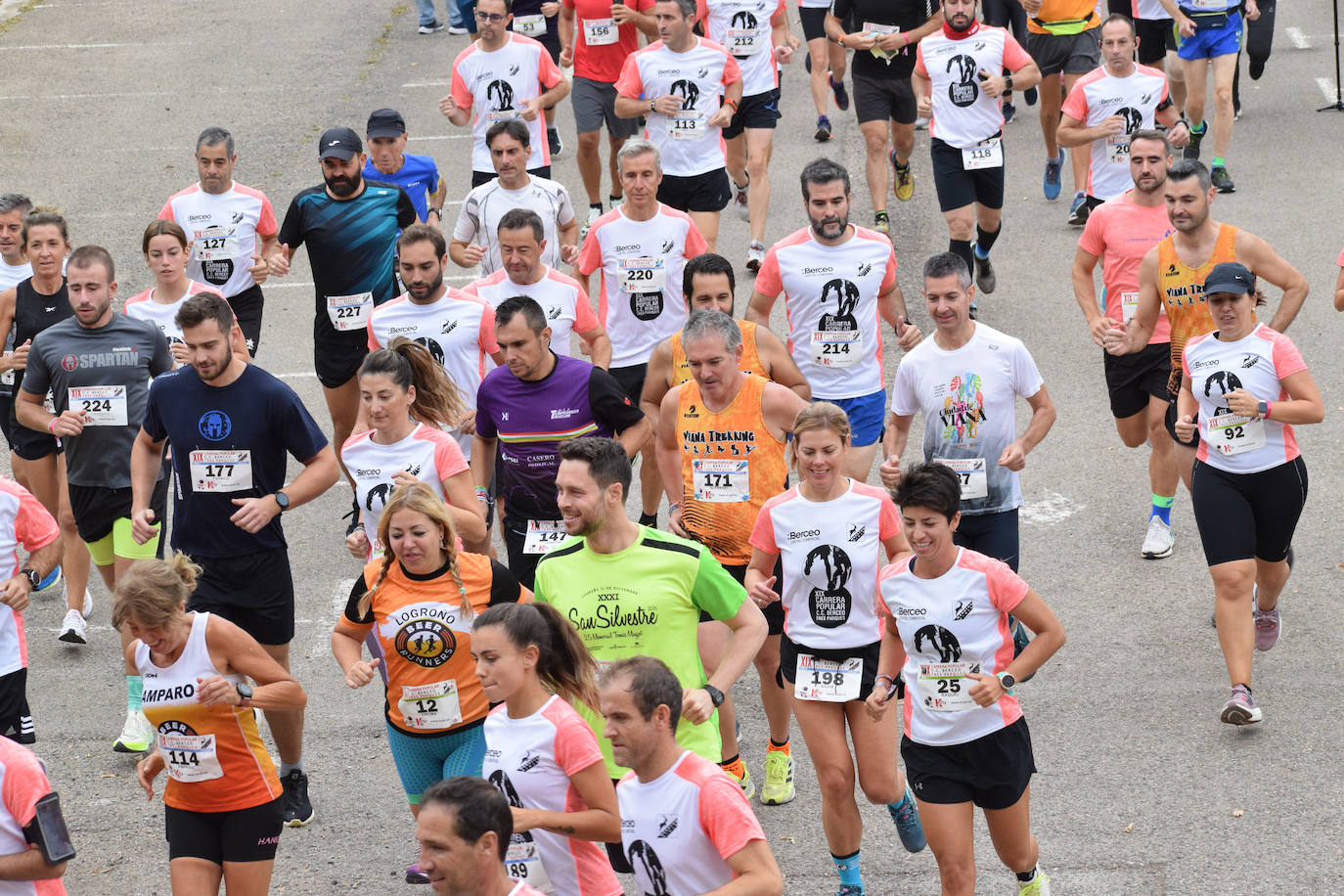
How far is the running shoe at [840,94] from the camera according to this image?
16.6 metres

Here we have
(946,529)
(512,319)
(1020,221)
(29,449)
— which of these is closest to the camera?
(946,529)

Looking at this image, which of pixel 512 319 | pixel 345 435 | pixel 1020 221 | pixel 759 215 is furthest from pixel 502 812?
pixel 1020 221

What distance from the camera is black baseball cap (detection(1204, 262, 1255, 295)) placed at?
7.12m

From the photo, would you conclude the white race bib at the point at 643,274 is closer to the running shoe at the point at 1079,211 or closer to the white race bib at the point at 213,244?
the white race bib at the point at 213,244

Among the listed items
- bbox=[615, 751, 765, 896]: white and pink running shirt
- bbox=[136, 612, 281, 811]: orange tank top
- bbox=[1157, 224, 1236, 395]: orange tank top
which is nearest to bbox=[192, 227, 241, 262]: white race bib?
bbox=[136, 612, 281, 811]: orange tank top

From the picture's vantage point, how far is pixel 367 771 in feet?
24.6

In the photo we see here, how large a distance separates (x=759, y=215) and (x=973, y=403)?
18.8 feet

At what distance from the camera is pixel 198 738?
554 centimetres

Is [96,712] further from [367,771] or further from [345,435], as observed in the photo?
[345,435]

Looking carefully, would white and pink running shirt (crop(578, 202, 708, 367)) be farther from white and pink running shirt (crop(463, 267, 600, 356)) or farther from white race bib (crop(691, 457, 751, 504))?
white race bib (crop(691, 457, 751, 504))

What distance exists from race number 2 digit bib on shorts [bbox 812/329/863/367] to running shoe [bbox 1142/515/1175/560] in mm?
2020

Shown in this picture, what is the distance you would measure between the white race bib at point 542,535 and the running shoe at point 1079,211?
304 inches

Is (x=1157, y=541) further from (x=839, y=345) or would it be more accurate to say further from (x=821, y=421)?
(x=821, y=421)

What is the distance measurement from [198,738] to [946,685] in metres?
2.55
